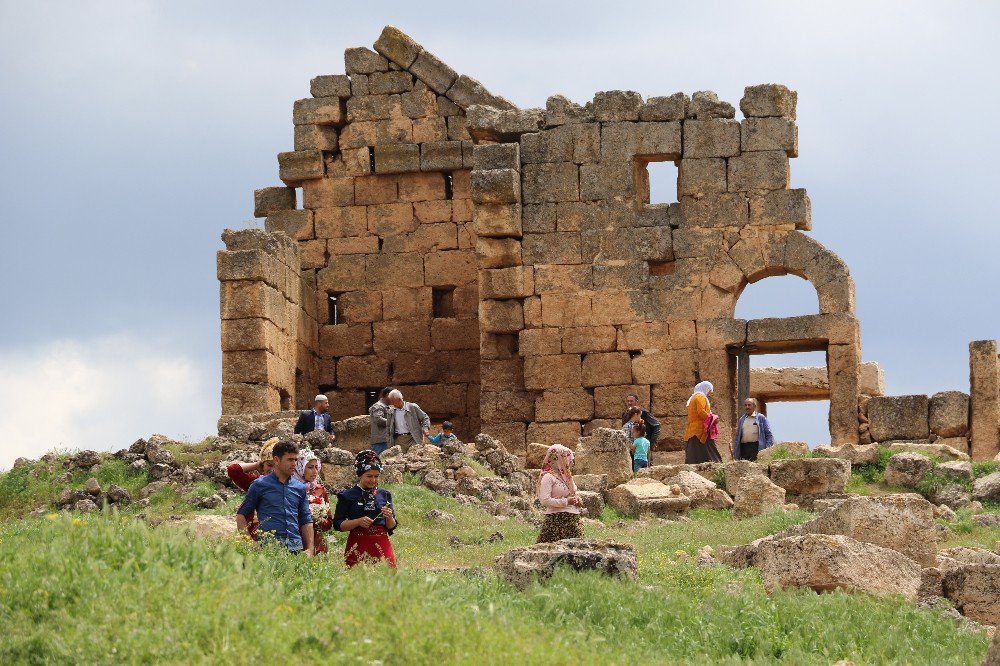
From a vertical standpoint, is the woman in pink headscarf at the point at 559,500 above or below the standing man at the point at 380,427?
below

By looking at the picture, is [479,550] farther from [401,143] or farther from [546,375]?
[401,143]

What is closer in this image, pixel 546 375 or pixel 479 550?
pixel 479 550

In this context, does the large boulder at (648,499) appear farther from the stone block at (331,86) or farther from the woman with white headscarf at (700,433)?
the stone block at (331,86)

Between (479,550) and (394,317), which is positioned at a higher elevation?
(394,317)

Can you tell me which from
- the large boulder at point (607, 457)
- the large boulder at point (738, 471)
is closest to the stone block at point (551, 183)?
the large boulder at point (607, 457)

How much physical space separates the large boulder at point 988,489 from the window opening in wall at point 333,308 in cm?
1002

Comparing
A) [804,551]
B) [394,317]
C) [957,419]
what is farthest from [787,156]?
[804,551]

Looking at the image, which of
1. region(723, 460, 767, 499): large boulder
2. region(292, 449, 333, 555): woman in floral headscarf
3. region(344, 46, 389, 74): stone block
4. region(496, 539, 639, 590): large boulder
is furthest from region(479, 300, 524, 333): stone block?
region(496, 539, 639, 590): large boulder

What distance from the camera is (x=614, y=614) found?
33.7 feet

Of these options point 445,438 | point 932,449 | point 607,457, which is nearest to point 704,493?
point 607,457

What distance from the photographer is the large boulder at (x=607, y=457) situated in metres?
18.8

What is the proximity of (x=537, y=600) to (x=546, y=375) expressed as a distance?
11.8 m

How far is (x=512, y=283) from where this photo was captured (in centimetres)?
2227

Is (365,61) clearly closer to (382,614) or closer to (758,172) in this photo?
(758,172)
